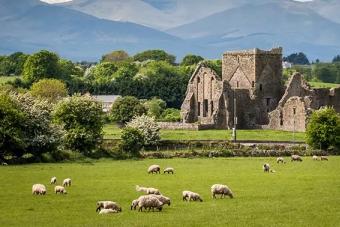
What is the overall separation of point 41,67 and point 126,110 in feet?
150

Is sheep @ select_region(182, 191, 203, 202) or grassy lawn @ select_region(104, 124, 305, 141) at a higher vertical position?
grassy lawn @ select_region(104, 124, 305, 141)

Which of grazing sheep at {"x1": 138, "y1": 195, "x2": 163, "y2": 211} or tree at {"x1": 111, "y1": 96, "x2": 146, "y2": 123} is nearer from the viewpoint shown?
grazing sheep at {"x1": 138, "y1": 195, "x2": 163, "y2": 211}

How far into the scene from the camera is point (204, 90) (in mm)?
114000

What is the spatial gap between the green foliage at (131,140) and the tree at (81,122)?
2.33m

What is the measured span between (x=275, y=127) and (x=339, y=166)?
39.7 metres

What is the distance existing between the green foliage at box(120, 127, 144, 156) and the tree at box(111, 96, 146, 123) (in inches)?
1136

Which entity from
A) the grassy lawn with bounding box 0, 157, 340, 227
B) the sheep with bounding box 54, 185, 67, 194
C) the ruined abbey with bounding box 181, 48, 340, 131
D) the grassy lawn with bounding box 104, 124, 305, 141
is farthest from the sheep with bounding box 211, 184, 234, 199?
the ruined abbey with bounding box 181, 48, 340, 131

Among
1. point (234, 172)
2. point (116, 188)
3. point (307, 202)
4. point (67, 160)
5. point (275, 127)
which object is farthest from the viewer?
point (275, 127)

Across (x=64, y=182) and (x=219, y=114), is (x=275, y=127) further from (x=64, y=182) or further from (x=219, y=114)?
(x=64, y=182)

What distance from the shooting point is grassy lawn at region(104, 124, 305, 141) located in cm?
9269

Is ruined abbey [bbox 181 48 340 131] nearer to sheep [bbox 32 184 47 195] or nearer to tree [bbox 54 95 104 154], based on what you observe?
tree [bbox 54 95 104 154]

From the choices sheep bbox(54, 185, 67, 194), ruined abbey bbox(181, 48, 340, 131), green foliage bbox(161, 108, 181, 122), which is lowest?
sheep bbox(54, 185, 67, 194)

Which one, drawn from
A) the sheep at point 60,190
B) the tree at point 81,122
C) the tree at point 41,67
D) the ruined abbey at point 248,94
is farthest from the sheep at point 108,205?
the tree at point 41,67

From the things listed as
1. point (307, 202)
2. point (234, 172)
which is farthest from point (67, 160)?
point (307, 202)
